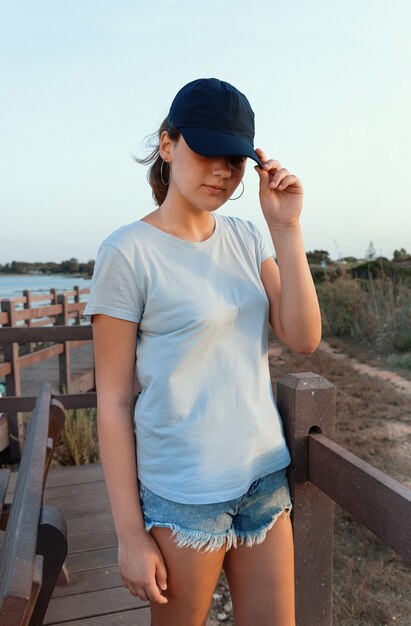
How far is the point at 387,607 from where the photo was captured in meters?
2.81

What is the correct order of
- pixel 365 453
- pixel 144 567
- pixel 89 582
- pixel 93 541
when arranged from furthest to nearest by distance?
pixel 365 453
pixel 93 541
pixel 89 582
pixel 144 567

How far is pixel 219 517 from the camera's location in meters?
1.13

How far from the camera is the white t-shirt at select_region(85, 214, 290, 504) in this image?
1134 mm

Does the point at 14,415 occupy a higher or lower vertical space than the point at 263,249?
lower

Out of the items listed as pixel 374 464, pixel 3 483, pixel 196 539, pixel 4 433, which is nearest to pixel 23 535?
pixel 196 539

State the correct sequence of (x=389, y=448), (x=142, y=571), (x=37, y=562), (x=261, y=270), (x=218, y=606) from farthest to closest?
(x=389, y=448) → (x=218, y=606) → (x=261, y=270) → (x=142, y=571) → (x=37, y=562)

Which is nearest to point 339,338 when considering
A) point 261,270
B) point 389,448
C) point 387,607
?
point 389,448

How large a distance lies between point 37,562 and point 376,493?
66cm

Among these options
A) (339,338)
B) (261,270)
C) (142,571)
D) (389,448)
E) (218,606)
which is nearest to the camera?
(142,571)

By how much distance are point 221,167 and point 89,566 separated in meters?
1.96

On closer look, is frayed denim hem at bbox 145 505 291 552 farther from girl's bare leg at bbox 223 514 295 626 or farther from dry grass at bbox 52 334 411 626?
dry grass at bbox 52 334 411 626

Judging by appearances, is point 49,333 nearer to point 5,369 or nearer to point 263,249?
point 5,369

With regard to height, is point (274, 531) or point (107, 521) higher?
point (274, 531)

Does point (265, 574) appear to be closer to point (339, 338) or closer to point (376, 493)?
point (376, 493)
